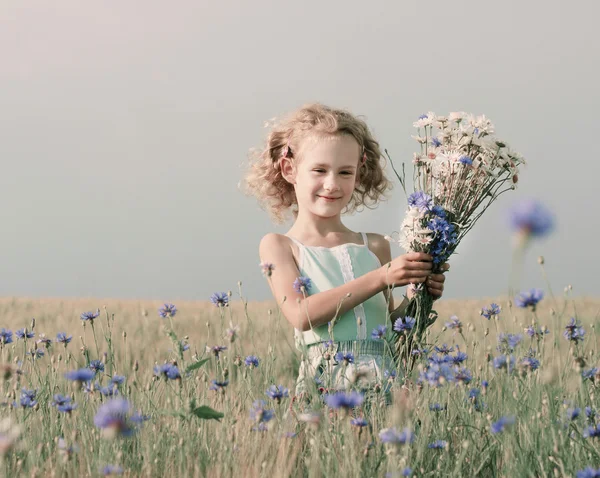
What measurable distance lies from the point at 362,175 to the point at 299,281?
3.76 feet

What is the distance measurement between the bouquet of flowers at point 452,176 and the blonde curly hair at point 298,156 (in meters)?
0.41

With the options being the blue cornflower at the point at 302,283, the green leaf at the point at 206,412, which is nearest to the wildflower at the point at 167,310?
the blue cornflower at the point at 302,283

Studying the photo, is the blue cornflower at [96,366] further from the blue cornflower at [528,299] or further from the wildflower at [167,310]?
the blue cornflower at [528,299]

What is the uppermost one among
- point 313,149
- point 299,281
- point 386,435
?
point 313,149

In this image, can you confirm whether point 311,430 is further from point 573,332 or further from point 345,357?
point 573,332

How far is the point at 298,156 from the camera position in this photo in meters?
3.33

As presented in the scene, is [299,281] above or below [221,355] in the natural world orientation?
above

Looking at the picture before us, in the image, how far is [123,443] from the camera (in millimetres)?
2320

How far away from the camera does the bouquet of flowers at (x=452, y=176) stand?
3027mm

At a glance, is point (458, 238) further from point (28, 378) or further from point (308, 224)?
point (28, 378)


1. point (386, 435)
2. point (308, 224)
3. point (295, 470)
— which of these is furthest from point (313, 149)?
point (386, 435)

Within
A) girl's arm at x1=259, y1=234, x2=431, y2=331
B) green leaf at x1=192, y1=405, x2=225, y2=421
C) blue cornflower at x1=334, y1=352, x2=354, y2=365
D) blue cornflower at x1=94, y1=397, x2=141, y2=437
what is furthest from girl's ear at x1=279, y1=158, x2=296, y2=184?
blue cornflower at x1=94, y1=397, x2=141, y2=437

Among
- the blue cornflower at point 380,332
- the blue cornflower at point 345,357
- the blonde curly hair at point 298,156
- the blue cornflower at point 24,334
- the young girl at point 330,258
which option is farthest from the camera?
the blonde curly hair at point 298,156

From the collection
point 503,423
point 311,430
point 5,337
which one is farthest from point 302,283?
point 5,337
